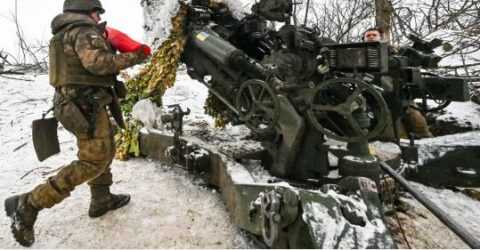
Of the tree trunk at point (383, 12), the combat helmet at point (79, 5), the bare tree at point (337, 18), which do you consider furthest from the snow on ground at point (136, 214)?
the bare tree at point (337, 18)

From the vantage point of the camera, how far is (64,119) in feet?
9.32

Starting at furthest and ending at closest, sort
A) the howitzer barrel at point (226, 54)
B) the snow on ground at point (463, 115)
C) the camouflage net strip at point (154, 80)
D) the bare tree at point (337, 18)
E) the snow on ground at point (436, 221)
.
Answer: the bare tree at point (337, 18) → the snow on ground at point (463, 115) → the camouflage net strip at point (154, 80) → the howitzer barrel at point (226, 54) → the snow on ground at point (436, 221)

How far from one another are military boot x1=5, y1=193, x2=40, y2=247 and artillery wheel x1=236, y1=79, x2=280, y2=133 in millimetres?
1723

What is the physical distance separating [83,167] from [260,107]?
1.37 m

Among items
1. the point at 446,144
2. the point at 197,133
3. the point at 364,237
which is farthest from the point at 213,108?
the point at 364,237

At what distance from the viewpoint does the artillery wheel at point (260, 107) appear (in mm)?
3037

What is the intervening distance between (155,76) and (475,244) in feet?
11.1

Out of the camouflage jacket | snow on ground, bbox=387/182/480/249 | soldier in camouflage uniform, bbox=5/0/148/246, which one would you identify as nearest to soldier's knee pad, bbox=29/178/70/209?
soldier in camouflage uniform, bbox=5/0/148/246

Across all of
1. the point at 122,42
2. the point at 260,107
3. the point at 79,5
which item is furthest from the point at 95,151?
the point at 260,107

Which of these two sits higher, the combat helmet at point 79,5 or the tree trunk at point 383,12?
the tree trunk at point 383,12

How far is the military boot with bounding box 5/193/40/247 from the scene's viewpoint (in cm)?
270

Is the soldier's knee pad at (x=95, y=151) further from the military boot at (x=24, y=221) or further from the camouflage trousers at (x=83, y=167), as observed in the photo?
the military boot at (x=24, y=221)

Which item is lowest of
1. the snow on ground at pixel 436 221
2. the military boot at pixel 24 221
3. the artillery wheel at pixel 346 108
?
the snow on ground at pixel 436 221

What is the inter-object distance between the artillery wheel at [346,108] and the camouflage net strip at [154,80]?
1.87 metres
